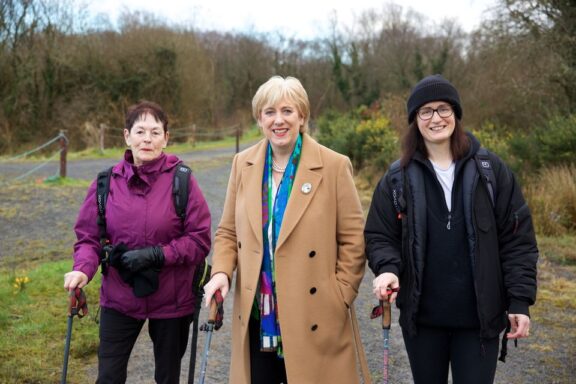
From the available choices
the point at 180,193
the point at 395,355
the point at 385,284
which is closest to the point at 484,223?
the point at 385,284

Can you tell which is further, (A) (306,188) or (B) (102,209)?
(B) (102,209)

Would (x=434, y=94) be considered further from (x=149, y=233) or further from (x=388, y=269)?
(x=149, y=233)

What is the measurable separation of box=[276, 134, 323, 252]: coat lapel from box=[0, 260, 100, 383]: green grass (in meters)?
2.36

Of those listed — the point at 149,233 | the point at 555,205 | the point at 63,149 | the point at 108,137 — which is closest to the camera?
the point at 149,233

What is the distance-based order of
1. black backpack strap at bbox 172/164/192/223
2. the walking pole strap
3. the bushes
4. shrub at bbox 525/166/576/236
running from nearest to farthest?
the walking pole strap < black backpack strap at bbox 172/164/192/223 < shrub at bbox 525/166/576/236 < the bushes

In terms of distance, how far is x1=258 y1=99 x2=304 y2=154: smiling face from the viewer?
108 inches

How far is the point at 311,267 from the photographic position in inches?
107

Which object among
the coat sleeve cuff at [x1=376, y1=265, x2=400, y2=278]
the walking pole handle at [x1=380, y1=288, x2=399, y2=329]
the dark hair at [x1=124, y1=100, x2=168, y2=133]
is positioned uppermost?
the dark hair at [x1=124, y1=100, x2=168, y2=133]

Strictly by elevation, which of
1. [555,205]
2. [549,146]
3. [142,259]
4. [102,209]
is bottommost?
[555,205]

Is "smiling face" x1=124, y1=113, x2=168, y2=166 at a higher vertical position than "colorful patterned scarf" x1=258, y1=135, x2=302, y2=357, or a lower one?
higher

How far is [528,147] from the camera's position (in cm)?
1125

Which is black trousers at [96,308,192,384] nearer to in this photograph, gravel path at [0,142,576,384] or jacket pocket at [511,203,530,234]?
gravel path at [0,142,576,384]

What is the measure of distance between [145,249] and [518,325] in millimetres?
1744

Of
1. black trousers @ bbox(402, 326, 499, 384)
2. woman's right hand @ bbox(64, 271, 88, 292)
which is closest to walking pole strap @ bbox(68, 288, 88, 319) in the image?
woman's right hand @ bbox(64, 271, 88, 292)
